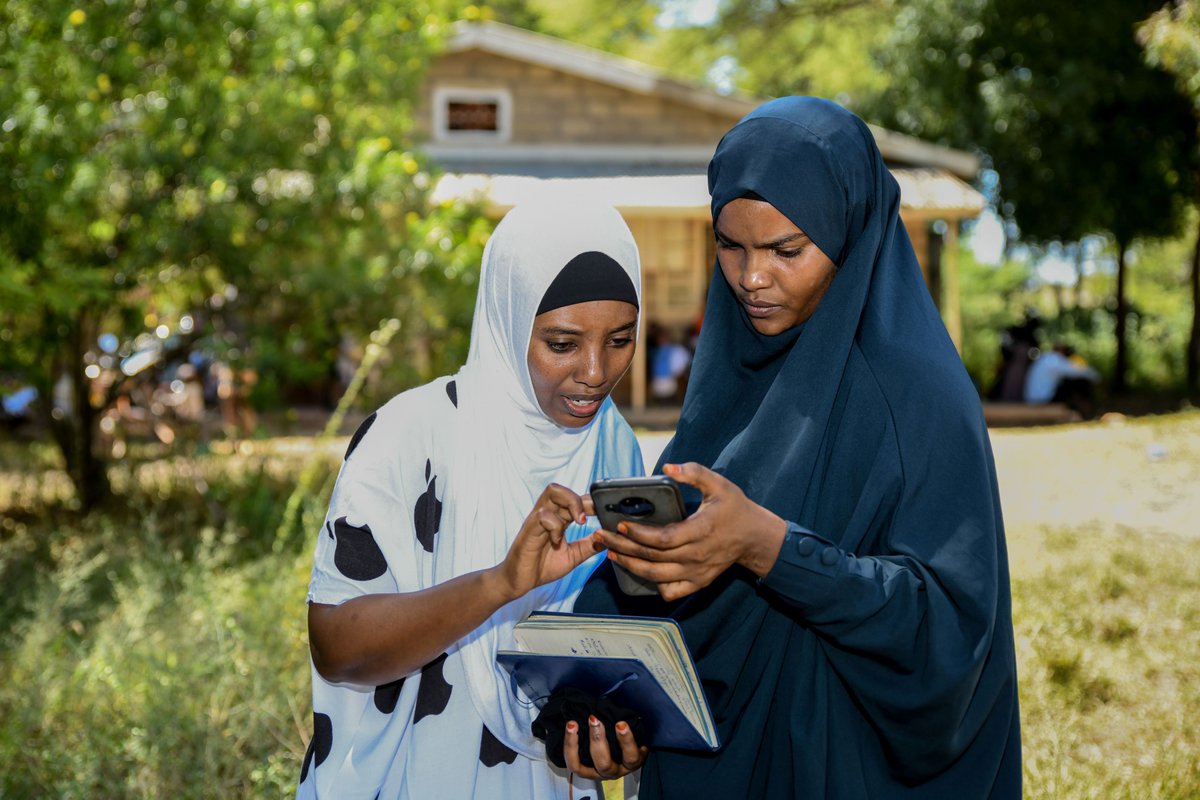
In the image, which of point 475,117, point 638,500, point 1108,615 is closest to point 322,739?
point 638,500

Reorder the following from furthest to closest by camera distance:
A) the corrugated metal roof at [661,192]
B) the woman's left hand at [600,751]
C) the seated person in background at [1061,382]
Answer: the seated person in background at [1061,382] → the corrugated metal roof at [661,192] → the woman's left hand at [600,751]

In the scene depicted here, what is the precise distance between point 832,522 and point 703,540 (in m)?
0.33

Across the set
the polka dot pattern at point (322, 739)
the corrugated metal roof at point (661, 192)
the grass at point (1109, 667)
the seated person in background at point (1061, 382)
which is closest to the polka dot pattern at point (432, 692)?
the polka dot pattern at point (322, 739)

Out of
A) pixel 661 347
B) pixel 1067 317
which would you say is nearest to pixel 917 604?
pixel 661 347

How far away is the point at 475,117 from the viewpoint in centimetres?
1683

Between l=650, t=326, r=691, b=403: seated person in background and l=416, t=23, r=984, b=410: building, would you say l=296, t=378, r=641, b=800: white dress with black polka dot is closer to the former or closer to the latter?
l=416, t=23, r=984, b=410: building

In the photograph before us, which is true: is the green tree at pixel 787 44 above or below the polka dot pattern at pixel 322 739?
above

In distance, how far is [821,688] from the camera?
1.94m

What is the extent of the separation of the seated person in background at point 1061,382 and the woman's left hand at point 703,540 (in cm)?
1537

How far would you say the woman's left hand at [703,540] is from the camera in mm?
1683

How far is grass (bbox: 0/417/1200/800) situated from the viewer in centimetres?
402

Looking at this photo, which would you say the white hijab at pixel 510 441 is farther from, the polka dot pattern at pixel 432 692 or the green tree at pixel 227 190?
the green tree at pixel 227 190

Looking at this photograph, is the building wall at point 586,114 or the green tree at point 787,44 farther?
the green tree at point 787,44

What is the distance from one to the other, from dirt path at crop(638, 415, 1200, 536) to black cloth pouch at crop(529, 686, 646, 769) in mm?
7139
